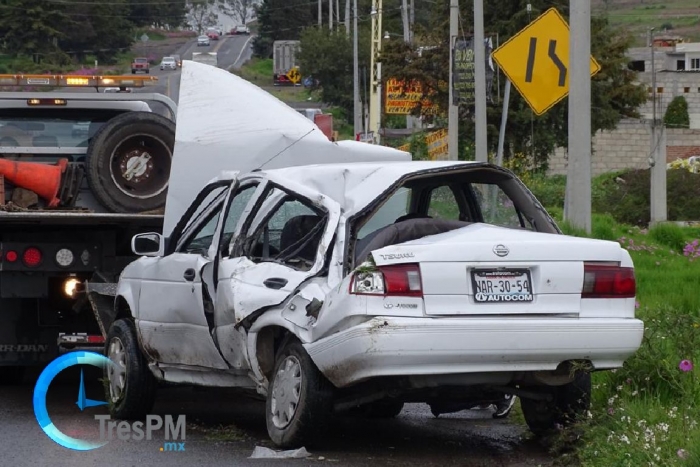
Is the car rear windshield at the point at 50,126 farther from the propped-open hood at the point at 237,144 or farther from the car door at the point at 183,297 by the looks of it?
the car door at the point at 183,297

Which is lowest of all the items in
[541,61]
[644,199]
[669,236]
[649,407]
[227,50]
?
[644,199]

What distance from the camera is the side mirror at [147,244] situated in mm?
9445

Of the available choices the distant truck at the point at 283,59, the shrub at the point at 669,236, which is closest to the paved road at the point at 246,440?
the shrub at the point at 669,236

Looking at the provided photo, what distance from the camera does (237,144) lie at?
35.2 ft

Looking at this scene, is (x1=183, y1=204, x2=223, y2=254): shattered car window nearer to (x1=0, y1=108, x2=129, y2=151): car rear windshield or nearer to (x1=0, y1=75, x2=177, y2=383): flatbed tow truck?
(x1=0, y1=75, x2=177, y2=383): flatbed tow truck

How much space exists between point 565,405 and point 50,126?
595 centimetres

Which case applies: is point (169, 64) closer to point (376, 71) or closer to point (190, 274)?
point (376, 71)

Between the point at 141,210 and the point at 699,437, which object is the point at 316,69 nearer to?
the point at 141,210

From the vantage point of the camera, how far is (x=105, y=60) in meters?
119

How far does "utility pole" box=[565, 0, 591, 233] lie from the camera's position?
1509 cm

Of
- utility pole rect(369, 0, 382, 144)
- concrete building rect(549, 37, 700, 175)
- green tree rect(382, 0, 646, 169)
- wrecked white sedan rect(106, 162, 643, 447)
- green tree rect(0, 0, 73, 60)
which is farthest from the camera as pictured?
green tree rect(0, 0, 73, 60)

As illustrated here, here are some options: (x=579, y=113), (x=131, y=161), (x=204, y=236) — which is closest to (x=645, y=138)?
(x=579, y=113)

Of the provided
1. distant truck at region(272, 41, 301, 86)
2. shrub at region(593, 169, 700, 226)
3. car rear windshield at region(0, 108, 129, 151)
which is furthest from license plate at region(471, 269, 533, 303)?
distant truck at region(272, 41, 301, 86)

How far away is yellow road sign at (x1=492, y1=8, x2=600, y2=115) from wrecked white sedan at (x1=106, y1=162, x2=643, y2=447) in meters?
8.79
